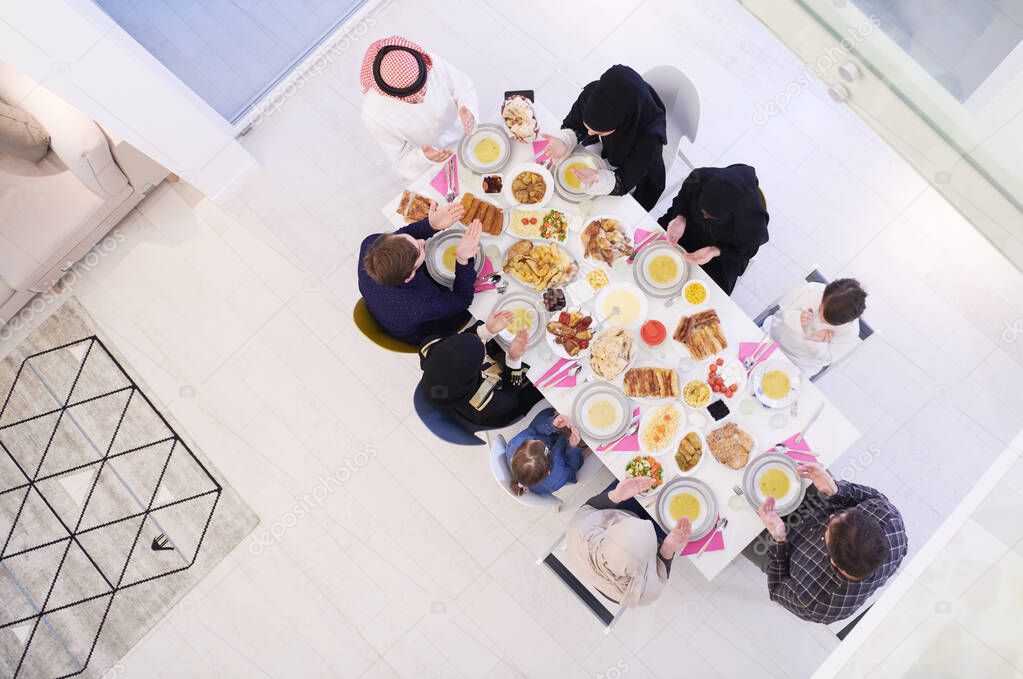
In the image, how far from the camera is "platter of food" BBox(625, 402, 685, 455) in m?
3.07

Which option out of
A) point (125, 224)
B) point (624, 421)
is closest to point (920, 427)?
point (624, 421)

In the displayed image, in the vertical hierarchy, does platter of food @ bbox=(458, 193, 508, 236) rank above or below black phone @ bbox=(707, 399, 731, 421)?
below

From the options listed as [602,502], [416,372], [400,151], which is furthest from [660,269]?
[416,372]

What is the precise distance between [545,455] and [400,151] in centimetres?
181

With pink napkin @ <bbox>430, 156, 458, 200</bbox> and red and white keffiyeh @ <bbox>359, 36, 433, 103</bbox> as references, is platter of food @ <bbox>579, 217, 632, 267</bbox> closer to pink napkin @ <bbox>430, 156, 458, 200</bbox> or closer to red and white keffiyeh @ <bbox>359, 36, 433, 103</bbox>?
pink napkin @ <bbox>430, 156, 458, 200</bbox>

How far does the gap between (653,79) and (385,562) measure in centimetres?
323

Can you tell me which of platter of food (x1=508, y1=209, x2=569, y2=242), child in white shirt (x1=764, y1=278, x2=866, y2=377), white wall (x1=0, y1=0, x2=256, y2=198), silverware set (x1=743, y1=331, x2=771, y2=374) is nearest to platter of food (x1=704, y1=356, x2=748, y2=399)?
silverware set (x1=743, y1=331, x2=771, y2=374)

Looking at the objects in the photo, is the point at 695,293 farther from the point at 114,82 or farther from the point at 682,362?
the point at 114,82

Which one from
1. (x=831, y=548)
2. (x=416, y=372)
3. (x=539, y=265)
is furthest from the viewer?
(x=416, y=372)

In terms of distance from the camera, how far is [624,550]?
292 cm

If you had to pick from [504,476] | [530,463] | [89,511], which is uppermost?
[530,463]

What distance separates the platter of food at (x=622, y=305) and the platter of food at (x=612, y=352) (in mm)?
54

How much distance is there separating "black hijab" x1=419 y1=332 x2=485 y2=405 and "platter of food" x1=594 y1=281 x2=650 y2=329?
2.01ft

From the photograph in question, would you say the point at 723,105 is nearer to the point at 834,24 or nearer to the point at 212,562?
the point at 834,24
